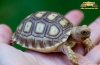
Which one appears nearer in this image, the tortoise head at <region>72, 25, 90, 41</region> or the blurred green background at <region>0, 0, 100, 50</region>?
the tortoise head at <region>72, 25, 90, 41</region>

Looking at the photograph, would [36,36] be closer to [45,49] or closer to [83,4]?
[45,49]

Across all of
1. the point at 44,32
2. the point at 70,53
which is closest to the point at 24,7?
the point at 44,32

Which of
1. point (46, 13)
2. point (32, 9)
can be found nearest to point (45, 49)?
point (46, 13)

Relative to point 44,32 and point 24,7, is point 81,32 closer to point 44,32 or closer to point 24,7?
point 44,32

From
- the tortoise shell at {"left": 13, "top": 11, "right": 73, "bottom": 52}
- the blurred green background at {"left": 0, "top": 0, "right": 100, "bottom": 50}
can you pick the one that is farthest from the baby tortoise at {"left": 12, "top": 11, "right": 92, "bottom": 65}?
the blurred green background at {"left": 0, "top": 0, "right": 100, "bottom": 50}

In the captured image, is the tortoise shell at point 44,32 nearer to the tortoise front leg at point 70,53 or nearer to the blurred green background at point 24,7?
the tortoise front leg at point 70,53

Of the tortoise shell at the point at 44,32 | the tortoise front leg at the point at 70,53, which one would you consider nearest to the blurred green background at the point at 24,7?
the tortoise shell at the point at 44,32

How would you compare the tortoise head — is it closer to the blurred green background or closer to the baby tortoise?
the baby tortoise
